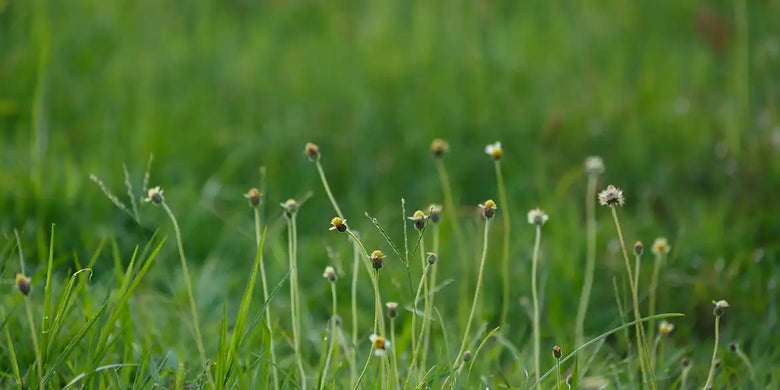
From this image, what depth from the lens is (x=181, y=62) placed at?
3965 millimetres

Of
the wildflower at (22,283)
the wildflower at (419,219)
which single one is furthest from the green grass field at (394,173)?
the wildflower at (419,219)

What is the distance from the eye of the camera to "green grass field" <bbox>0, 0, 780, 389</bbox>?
2.23 m

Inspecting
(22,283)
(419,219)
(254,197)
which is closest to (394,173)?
(254,197)

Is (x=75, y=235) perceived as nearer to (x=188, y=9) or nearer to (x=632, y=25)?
(x=188, y=9)

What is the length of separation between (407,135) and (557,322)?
4.36ft

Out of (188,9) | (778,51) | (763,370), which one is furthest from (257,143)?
(778,51)

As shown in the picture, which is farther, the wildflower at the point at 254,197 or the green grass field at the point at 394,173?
the green grass field at the point at 394,173

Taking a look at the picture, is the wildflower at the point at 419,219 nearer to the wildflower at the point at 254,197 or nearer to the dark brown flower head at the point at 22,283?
the wildflower at the point at 254,197

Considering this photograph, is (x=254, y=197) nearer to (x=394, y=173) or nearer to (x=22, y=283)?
(x=22, y=283)

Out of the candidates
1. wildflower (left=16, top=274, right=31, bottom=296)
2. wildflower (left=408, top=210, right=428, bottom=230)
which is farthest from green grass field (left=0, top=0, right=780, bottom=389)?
wildflower (left=408, top=210, right=428, bottom=230)

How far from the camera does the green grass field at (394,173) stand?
223 cm

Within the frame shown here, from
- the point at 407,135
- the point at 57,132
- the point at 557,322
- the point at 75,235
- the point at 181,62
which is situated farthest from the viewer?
the point at 181,62

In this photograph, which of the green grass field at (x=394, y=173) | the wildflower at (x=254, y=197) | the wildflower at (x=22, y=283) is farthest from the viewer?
the green grass field at (x=394, y=173)

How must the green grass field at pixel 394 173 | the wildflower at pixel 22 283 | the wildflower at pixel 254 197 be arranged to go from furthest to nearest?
the green grass field at pixel 394 173
the wildflower at pixel 254 197
the wildflower at pixel 22 283
